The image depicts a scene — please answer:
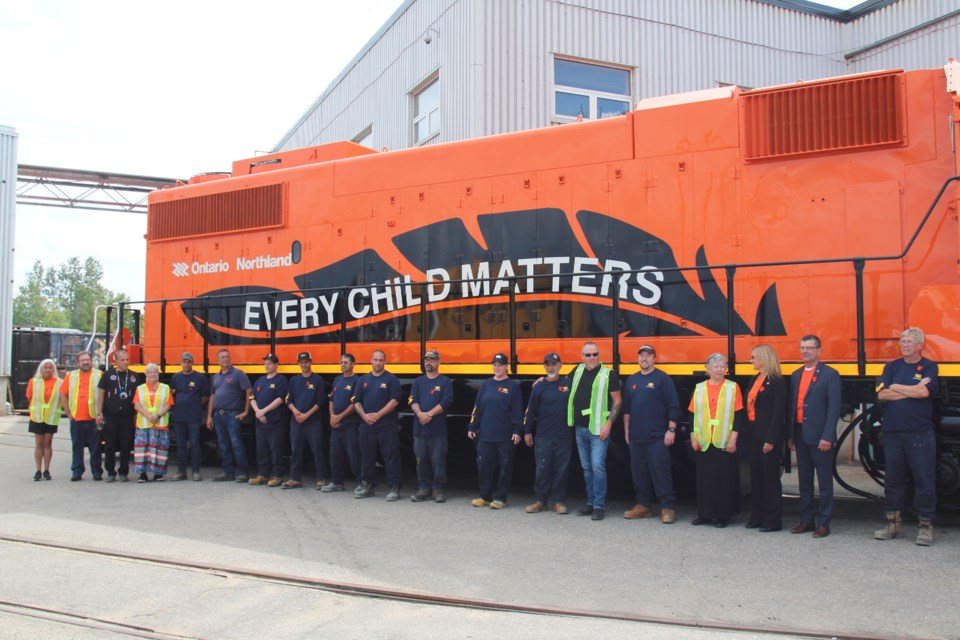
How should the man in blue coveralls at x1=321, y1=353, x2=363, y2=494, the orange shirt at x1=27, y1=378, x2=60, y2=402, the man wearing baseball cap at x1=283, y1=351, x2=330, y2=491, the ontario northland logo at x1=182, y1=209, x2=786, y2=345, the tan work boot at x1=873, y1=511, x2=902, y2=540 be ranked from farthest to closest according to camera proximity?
the orange shirt at x1=27, y1=378, x2=60, y2=402, the man wearing baseball cap at x1=283, y1=351, x2=330, y2=491, the man in blue coveralls at x1=321, y1=353, x2=363, y2=494, the ontario northland logo at x1=182, y1=209, x2=786, y2=345, the tan work boot at x1=873, y1=511, x2=902, y2=540

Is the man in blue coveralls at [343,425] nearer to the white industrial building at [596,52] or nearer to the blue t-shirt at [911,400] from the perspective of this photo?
the blue t-shirt at [911,400]

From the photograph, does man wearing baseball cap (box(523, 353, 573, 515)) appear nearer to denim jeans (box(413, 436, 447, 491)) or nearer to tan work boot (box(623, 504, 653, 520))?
tan work boot (box(623, 504, 653, 520))

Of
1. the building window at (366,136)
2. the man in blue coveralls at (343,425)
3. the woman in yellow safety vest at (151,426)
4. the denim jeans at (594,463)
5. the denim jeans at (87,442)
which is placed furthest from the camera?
the building window at (366,136)

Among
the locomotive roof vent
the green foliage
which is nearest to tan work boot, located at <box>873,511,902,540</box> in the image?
the locomotive roof vent

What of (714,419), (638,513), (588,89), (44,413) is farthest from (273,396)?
(588,89)

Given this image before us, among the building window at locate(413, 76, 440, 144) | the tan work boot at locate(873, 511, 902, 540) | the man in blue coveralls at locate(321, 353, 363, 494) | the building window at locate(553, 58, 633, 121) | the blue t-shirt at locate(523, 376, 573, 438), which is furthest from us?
the building window at locate(413, 76, 440, 144)

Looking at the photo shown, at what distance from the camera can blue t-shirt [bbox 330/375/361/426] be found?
9031 millimetres

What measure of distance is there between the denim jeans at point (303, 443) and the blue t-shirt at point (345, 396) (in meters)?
0.50

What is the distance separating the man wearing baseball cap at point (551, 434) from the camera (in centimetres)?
784

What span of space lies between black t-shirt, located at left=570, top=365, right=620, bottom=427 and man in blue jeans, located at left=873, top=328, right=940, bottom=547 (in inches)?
91.5

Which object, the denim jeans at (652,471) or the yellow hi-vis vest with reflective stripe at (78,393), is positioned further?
the yellow hi-vis vest with reflective stripe at (78,393)

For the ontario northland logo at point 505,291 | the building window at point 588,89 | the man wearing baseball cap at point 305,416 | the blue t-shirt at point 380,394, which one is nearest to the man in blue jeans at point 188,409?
the ontario northland logo at point 505,291

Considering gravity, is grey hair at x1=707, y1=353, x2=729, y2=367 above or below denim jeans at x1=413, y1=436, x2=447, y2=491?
above

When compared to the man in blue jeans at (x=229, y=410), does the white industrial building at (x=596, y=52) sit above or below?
above
